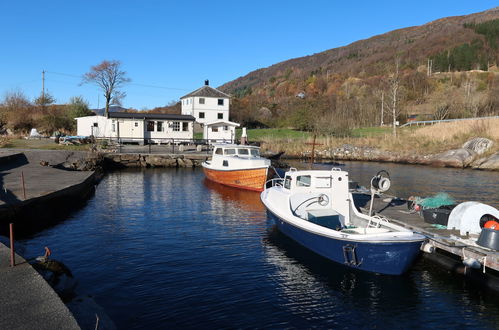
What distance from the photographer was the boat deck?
10.8m

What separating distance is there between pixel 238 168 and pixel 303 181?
12879mm

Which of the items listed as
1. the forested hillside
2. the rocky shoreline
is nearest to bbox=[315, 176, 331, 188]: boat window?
the rocky shoreline

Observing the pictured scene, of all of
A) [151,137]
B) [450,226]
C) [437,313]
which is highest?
[151,137]

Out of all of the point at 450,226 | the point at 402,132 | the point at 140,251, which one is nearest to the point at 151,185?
the point at 140,251

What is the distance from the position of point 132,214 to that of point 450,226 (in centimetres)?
1386

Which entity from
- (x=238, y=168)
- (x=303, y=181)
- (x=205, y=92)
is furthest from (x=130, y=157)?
(x=303, y=181)

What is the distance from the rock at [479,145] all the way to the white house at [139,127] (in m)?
34.1

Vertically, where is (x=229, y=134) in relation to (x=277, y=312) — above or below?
above

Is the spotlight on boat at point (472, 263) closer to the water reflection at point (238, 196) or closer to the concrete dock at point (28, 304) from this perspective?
the concrete dock at point (28, 304)

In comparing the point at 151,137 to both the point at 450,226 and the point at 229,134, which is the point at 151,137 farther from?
the point at 450,226

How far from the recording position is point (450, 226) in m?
13.8

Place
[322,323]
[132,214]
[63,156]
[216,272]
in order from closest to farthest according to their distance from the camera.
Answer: [322,323] < [216,272] < [132,214] < [63,156]

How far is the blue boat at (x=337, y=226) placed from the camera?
36.2ft

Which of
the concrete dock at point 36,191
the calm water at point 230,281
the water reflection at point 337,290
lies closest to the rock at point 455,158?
the calm water at point 230,281
